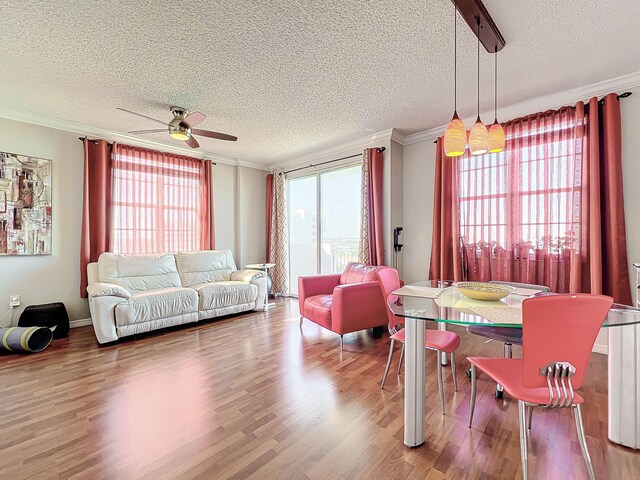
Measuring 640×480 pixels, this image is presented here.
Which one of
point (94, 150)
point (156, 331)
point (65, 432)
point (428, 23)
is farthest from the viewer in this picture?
point (94, 150)

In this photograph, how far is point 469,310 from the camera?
1.66m

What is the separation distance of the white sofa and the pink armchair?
3.88 ft

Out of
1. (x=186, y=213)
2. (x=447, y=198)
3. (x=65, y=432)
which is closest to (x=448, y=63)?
(x=447, y=198)

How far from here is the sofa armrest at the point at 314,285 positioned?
376 centimetres

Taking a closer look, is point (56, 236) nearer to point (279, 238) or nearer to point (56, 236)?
point (56, 236)

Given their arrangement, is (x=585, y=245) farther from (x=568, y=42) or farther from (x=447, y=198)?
(x=568, y=42)

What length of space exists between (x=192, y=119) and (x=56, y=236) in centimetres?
243

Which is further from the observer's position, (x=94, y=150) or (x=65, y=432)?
(x=94, y=150)

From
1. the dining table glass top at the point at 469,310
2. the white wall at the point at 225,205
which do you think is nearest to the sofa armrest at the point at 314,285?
the dining table glass top at the point at 469,310

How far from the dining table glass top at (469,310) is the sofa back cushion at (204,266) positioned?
3380mm

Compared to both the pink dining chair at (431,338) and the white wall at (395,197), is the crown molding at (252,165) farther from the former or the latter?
the pink dining chair at (431,338)

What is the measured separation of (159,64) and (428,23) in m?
2.15

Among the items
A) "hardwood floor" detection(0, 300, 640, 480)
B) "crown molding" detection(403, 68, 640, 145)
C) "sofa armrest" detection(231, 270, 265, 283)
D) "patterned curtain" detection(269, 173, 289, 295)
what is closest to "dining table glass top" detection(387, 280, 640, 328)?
"hardwood floor" detection(0, 300, 640, 480)

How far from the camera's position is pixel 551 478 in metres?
1.37
